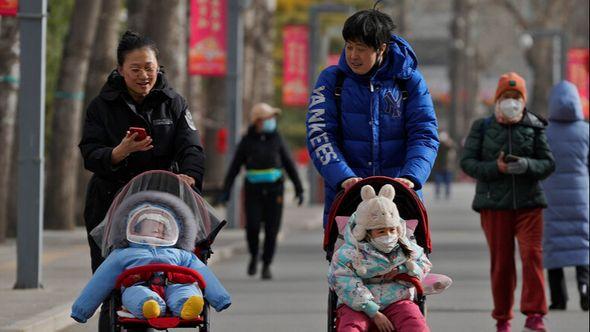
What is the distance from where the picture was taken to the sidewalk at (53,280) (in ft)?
42.3

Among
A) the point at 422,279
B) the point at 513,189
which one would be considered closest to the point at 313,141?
the point at 422,279

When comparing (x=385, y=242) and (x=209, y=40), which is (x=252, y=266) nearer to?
(x=209, y=40)

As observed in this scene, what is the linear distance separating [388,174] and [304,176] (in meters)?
64.8

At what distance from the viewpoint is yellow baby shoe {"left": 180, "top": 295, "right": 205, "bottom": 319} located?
8578 mm

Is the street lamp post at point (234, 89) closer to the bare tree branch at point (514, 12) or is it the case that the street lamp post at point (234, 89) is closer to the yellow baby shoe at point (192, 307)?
the yellow baby shoe at point (192, 307)

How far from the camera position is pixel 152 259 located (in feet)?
29.1

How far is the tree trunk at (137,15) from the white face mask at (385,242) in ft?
66.6

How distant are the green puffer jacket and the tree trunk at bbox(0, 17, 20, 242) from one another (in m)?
9.67

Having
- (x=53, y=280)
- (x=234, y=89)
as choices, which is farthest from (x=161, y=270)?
(x=234, y=89)

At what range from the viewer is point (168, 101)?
9.78 m

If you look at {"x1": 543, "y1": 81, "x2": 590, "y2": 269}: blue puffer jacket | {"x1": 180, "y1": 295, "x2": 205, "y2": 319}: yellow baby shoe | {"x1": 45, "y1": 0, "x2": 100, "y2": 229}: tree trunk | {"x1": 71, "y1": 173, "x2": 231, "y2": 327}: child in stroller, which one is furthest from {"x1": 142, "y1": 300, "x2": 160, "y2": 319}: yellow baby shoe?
{"x1": 45, "y1": 0, "x2": 100, "y2": 229}: tree trunk

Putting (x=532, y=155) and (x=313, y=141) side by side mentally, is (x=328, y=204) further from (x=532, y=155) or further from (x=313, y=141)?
(x=532, y=155)

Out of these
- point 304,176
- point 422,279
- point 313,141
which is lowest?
point 304,176

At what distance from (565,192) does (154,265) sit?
6627 millimetres
